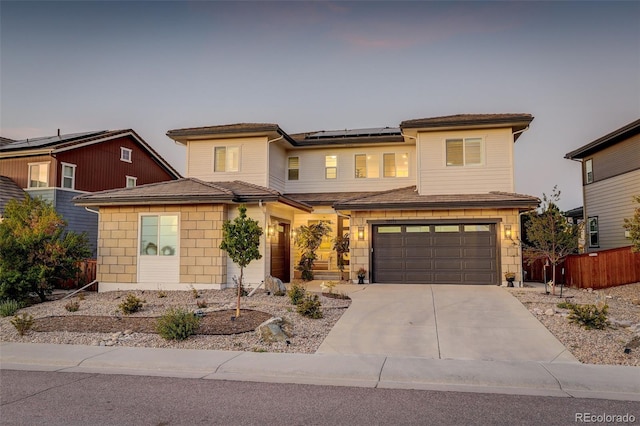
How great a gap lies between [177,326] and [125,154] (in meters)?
19.4

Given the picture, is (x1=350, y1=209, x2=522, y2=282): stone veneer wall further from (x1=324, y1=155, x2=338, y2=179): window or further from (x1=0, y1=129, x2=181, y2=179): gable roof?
(x1=0, y1=129, x2=181, y2=179): gable roof

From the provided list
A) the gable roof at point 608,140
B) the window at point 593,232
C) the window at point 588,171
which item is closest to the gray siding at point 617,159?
the gable roof at point 608,140

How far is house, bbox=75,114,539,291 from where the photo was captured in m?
14.3

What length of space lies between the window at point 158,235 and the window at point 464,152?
9769 millimetres

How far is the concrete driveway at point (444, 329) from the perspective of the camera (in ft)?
25.5

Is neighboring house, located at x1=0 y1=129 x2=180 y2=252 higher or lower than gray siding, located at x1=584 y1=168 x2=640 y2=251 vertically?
higher

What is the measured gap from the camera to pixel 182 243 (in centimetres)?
1434

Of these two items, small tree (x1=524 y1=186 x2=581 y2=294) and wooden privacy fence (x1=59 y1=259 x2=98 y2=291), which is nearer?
small tree (x1=524 y1=186 x2=581 y2=294)

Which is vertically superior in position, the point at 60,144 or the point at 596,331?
the point at 60,144

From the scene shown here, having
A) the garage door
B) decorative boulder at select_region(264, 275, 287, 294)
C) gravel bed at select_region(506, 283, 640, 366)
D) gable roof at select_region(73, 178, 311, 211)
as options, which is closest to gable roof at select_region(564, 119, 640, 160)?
gravel bed at select_region(506, 283, 640, 366)

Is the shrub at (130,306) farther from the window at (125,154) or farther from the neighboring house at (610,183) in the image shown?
the neighboring house at (610,183)

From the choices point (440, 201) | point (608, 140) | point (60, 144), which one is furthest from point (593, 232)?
point (60, 144)

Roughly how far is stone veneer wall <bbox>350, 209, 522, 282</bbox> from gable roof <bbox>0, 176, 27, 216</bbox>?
1568 centimetres

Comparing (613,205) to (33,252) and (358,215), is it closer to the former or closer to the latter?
(358,215)
